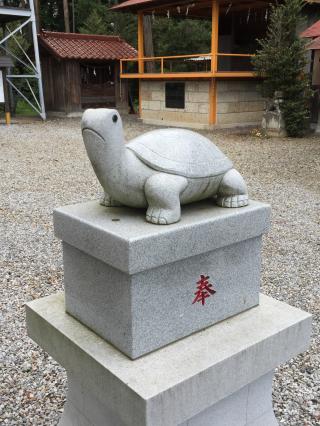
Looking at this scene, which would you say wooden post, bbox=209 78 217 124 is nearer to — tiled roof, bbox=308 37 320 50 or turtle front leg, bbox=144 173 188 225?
tiled roof, bbox=308 37 320 50

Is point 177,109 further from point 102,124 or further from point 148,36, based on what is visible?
point 102,124

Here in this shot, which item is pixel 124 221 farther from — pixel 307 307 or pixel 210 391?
pixel 307 307

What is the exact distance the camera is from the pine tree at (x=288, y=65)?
39.3ft

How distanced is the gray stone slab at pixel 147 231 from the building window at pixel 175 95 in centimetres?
1310

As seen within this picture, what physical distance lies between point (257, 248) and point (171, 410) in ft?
2.93

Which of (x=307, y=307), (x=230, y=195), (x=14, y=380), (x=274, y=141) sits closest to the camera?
(x=230, y=195)

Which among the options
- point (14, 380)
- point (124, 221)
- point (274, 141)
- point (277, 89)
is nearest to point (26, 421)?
point (14, 380)

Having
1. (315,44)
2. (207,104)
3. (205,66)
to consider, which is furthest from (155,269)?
(205,66)

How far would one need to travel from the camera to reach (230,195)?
2.15m

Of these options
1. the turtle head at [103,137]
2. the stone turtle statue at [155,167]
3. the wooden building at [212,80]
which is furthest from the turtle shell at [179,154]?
the wooden building at [212,80]

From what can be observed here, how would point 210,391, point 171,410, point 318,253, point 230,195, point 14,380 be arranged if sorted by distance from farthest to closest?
point 318,253 → point 14,380 → point 230,195 → point 210,391 → point 171,410

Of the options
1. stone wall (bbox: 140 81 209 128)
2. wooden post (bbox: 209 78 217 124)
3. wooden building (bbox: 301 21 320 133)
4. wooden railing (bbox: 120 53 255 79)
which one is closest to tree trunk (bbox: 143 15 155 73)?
wooden railing (bbox: 120 53 255 79)

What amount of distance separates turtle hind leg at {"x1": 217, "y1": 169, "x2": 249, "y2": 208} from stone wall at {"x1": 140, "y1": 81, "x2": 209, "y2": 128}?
12.3m

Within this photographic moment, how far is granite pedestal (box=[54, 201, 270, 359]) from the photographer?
1782mm
